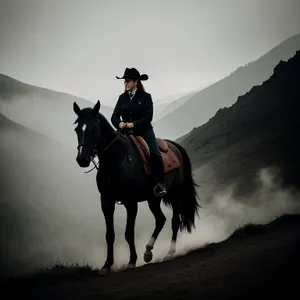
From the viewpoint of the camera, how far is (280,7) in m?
9.82

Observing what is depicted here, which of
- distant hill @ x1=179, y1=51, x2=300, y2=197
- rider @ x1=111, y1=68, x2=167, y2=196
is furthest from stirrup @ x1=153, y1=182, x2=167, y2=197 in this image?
distant hill @ x1=179, y1=51, x2=300, y2=197

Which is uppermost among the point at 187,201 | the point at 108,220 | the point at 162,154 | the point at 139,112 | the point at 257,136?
the point at 257,136

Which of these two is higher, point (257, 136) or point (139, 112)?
point (257, 136)

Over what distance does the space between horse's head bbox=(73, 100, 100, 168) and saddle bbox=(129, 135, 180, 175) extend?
110 cm

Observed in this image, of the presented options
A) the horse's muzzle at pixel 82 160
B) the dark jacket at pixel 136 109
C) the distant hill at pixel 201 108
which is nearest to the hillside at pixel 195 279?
the horse's muzzle at pixel 82 160

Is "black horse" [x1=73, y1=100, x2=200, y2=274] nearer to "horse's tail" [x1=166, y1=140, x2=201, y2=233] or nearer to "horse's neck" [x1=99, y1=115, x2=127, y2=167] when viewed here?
"horse's neck" [x1=99, y1=115, x2=127, y2=167]

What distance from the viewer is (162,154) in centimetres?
636

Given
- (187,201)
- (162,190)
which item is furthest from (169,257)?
(187,201)

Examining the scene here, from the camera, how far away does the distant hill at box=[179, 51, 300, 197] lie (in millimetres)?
13166

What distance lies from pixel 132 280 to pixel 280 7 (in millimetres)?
9366

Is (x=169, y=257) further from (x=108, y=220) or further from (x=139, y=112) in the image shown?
(x=139, y=112)

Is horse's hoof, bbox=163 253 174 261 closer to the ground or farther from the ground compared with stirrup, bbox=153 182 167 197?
closer to the ground

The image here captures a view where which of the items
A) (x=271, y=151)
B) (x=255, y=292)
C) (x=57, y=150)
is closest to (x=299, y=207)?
(x=255, y=292)

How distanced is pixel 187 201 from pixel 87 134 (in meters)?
3.43
